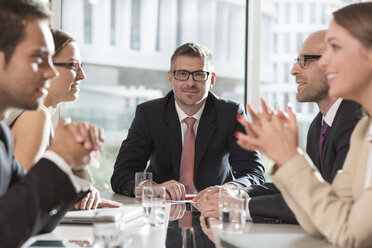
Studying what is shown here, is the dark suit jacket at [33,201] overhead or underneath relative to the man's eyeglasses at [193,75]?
underneath

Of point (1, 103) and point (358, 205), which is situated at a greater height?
point (1, 103)

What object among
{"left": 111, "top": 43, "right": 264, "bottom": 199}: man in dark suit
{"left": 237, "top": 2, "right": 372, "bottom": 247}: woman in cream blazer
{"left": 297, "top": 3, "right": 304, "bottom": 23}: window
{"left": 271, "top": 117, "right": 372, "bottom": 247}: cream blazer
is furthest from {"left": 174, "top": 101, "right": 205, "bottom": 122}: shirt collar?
{"left": 297, "top": 3, "right": 304, "bottom": 23}: window

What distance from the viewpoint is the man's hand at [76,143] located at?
1781 millimetres

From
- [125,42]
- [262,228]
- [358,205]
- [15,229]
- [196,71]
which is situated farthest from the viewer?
[125,42]

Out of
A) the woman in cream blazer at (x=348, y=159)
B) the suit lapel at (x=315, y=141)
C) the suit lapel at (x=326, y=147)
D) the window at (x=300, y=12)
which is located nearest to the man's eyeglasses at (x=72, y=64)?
the suit lapel at (x=315, y=141)

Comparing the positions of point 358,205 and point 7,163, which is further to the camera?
point 7,163

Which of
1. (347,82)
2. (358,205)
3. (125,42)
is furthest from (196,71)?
(358,205)

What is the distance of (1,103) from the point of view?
1955 mm

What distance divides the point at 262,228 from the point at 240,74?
3385 mm

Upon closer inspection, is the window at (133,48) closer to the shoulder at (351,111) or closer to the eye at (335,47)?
the shoulder at (351,111)

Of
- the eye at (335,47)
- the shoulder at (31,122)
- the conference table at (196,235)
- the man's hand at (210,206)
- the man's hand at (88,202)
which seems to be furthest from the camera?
the shoulder at (31,122)

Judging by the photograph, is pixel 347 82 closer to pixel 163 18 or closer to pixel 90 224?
pixel 90 224

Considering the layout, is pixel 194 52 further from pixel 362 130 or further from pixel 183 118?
pixel 362 130

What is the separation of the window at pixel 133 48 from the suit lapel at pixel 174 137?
1.51 metres
